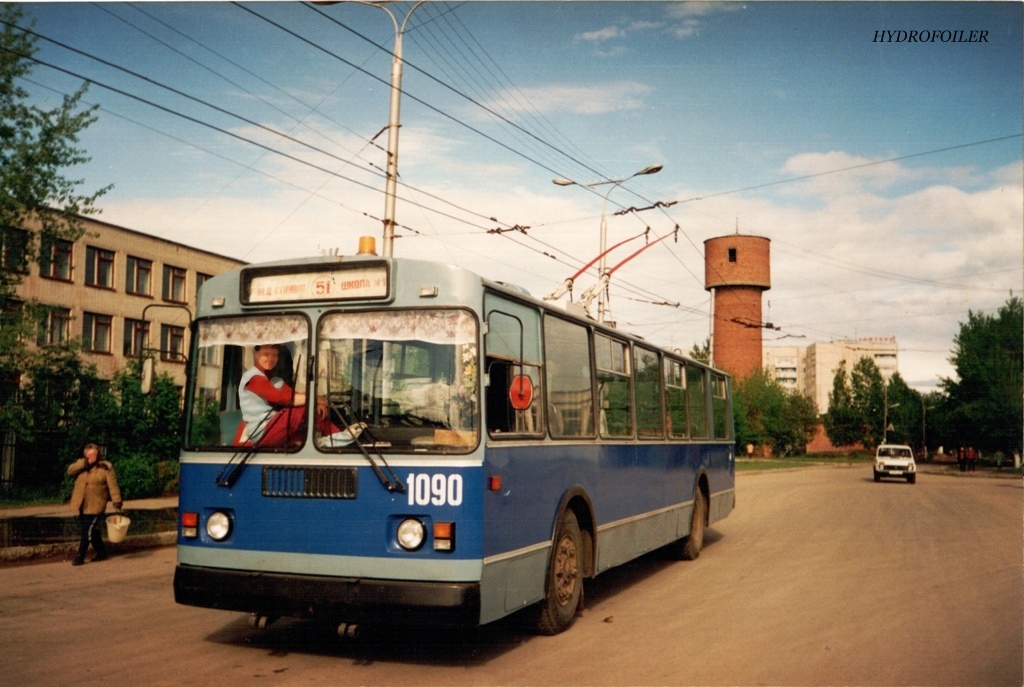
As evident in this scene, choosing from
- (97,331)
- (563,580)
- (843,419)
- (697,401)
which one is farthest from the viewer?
(843,419)

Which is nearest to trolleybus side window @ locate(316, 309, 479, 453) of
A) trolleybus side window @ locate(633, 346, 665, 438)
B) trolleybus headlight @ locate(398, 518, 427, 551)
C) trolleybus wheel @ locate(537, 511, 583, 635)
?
trolleybus headlight @ locate(398, 518, 427, 551)

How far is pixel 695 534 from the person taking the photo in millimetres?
13570

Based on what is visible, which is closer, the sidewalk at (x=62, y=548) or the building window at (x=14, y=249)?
the sidewalk at (x=62, y=548)

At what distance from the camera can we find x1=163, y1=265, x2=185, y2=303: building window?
1917 inches

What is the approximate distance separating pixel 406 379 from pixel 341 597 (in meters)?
1.55

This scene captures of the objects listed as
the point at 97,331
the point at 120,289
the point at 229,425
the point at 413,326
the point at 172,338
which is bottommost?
the point at 229,425

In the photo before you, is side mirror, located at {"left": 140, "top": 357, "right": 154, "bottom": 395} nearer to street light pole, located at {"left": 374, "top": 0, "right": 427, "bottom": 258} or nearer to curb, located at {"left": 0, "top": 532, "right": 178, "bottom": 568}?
curb, located at {"left": 0, "top": 532, "right": 178, "bottom": 568}

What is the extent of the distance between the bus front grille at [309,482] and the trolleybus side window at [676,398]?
21.0ft

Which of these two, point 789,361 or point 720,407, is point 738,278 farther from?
point 789,361

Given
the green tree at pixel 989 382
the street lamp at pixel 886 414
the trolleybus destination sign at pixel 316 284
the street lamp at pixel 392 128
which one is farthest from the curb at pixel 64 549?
the street lamp at pixel 886 414

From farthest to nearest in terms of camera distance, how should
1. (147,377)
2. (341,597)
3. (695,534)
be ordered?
(695,534), (147,377), (341,597)

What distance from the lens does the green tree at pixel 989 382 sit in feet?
179

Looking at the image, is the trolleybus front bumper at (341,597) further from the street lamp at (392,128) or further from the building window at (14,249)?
the building window at (14,249)

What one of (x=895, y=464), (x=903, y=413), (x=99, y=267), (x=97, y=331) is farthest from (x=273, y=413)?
(x=903, y=413)
